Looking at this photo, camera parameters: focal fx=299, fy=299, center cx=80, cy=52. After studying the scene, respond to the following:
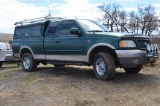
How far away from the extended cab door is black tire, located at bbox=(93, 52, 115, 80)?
602mm

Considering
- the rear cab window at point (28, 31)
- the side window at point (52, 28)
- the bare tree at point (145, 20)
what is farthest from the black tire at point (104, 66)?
the bare tree at point (145, 20)

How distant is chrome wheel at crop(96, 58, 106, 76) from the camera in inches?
303

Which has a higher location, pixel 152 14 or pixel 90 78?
pixel 152 14

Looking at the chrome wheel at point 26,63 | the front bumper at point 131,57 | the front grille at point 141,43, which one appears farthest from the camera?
the chrome wheel at point 26,63

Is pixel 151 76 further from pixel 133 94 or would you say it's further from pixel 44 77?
pixel 44 77

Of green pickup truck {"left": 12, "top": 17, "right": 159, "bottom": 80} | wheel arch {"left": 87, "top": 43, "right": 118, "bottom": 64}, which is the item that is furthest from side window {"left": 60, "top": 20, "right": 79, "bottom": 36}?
A: wheel arch {"left": 87, "top": 43, "right": 118, "bottom": 64}

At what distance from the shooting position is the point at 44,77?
8.83m

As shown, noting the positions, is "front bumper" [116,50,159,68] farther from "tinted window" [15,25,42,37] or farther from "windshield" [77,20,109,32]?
"tinted window" [15,25,42,37]

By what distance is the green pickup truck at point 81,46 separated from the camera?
289 inches

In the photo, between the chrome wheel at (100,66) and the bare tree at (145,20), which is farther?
the bare tree at (145,20)

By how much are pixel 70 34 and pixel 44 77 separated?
4.88 ft

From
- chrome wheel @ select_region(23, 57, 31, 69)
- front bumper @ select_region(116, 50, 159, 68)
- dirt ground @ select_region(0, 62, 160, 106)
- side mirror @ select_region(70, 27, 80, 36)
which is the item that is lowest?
dirt ground @ select_region(0, 62, 160, 106)

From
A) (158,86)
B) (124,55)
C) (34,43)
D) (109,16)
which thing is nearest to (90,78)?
(124,55)

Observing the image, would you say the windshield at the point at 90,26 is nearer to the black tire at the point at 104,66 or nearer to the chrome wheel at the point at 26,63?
the black tire at the point at 104,66
